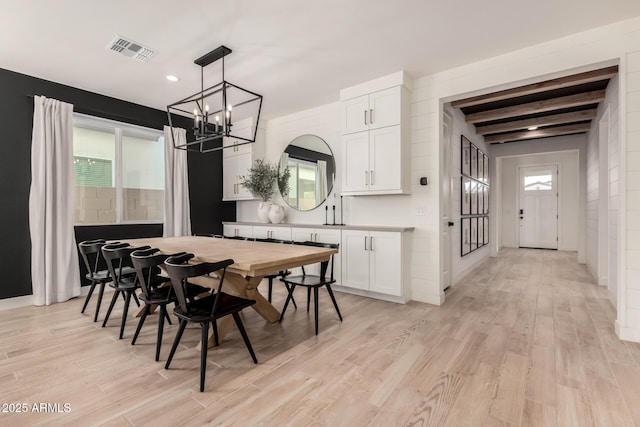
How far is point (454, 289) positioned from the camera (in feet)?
14.4

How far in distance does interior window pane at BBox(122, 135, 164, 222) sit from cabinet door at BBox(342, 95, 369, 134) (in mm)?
3091

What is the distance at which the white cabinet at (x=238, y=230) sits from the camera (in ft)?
17.8

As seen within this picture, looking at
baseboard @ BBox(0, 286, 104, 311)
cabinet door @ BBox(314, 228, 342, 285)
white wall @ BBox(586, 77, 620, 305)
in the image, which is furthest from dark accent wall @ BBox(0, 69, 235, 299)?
white wall @ BBox(586, 77, 620, 305)

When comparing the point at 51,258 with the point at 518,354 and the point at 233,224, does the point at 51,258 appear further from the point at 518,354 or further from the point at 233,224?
the point at 518,354

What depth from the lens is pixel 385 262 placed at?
3770 mm

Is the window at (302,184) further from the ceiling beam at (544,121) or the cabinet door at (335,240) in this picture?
the ceiling beam at (544,121)

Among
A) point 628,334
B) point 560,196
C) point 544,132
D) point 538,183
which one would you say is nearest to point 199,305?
point 628,334

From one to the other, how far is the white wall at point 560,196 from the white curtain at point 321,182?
18.3 ft

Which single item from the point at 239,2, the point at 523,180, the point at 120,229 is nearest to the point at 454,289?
the point at 239,2

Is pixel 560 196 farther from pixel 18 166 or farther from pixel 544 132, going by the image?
pixel 18 166

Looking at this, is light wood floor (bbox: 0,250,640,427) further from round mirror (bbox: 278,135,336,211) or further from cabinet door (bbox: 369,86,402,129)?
cabinet door (bbox: 369,86,402,129)

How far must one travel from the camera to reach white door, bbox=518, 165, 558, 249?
8219 mm

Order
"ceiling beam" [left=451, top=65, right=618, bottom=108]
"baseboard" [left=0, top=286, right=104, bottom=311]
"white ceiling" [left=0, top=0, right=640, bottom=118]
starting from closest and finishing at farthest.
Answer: "white ceiling" [left=0, top=0, right=640, bottom=118] → "ceiling beam" [left=451, top=65, right=618, bottom=108] → "baseboard" [left=0, top=286, right=104, bottom=311]

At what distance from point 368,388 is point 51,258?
160 inches
